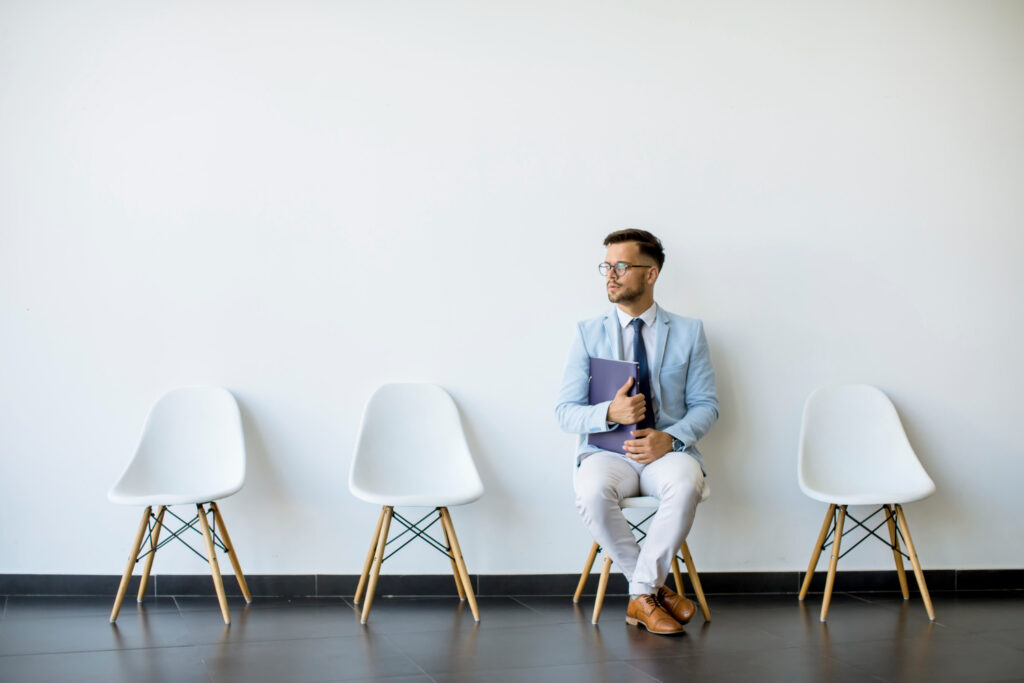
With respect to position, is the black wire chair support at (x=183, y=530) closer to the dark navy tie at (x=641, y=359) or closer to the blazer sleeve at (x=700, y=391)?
the dark navy tie at (x=641, y=359)

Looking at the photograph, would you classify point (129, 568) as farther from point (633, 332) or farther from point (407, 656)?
point (633, 332)

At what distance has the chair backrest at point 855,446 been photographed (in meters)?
3.71

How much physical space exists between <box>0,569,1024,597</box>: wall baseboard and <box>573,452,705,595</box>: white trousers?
613 mm

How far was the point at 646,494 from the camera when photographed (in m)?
3.36

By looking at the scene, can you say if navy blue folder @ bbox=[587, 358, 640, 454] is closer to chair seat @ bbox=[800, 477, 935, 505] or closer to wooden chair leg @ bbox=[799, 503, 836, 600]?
chair seat @ bbox=[800, 477, 935, 505]

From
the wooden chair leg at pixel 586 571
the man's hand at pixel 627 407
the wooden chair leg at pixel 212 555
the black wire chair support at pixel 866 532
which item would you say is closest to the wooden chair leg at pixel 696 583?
the wooden chair leg at pixel 586 571

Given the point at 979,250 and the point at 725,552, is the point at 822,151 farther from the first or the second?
the point at 725,552

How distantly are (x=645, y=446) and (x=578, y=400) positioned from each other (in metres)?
0.35

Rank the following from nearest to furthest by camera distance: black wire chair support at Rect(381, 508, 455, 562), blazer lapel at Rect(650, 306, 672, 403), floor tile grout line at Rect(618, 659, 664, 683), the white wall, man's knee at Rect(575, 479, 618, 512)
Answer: floor tile grout line at Rect(618, 659, 664, 683)
man's knee at Rect(575, 479, 618, 512)
blazer lapel at Rect(650, 306, 672, 403)
black wire chair support at Rect(381, 508, 455, 562)
the white wall

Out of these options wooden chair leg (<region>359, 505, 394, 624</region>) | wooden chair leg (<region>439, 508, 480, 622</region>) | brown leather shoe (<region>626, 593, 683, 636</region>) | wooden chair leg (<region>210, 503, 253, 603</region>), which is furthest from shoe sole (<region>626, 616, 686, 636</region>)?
wooden chair leg (<region>210, 503, 253, 603</region>)

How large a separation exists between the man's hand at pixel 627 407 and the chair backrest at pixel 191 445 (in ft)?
4.66

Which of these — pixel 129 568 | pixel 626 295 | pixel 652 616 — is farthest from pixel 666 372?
pixel 129 568

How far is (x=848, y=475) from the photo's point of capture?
3754 millimetres

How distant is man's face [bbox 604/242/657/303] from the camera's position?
11.5 ft
